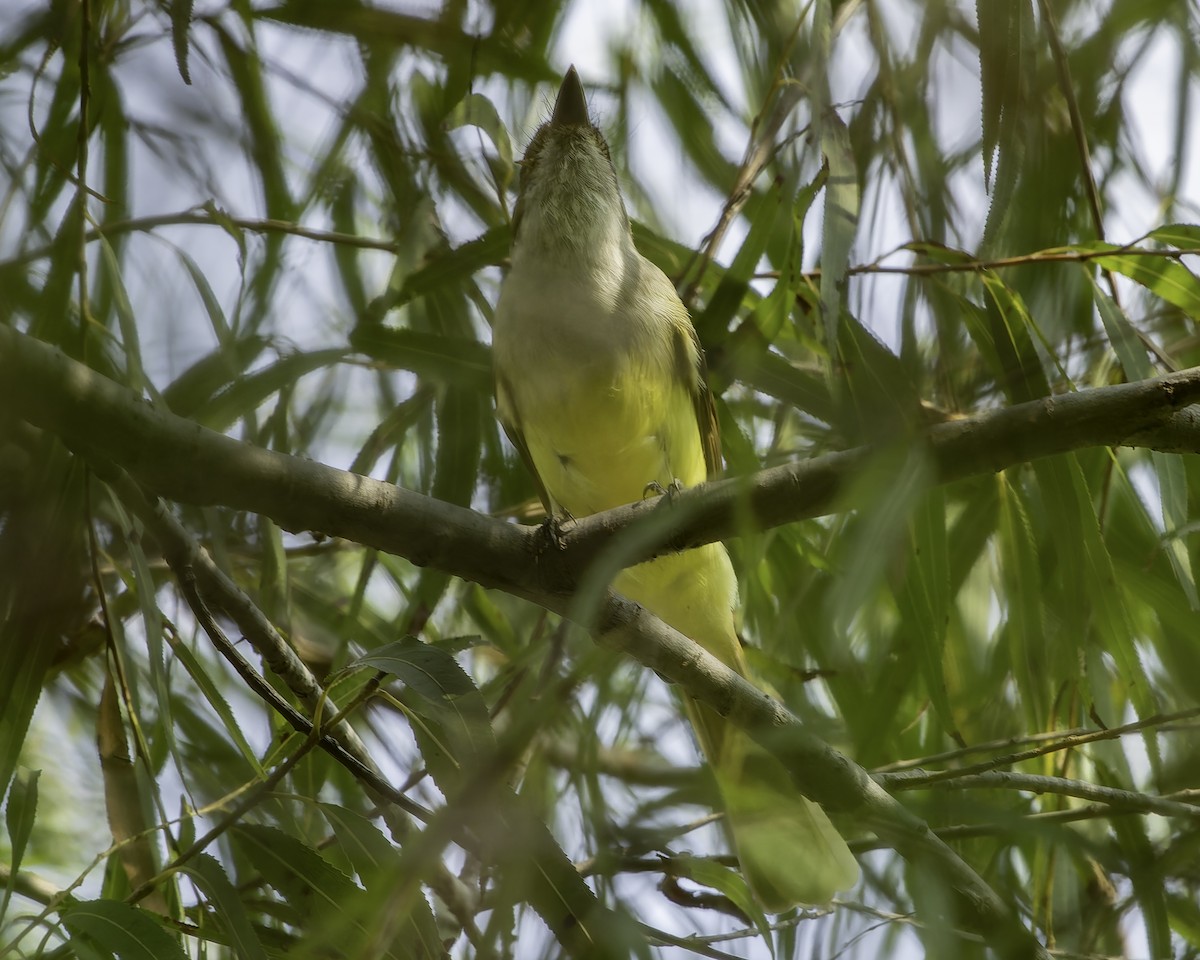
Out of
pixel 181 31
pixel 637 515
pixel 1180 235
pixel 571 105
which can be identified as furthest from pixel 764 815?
pixel 571 105

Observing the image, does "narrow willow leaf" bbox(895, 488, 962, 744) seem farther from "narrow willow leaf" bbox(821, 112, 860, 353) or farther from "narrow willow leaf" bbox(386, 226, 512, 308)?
"narrow willow leaf" bbox(386, 226, 512, 308)

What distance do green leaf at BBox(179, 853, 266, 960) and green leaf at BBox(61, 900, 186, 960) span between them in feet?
0.25

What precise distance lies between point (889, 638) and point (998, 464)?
72 cm

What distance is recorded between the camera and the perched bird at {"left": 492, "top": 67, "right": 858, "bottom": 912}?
2.22 m

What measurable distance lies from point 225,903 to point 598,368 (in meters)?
1.17

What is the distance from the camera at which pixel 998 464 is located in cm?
129

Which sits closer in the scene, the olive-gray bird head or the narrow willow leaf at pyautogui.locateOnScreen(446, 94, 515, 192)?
the narrow willow leaf at pyautogui.locateOnScreen(446, 94, 515, 192)

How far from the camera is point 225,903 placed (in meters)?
1.30

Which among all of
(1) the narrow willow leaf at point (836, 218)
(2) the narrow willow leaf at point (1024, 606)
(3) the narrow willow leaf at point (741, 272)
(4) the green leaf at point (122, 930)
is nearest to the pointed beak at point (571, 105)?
(3) the narrow willow leaf at point (741, 272)

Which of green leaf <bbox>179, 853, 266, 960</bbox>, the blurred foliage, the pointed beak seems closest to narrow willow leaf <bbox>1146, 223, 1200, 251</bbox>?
the blurred foliage

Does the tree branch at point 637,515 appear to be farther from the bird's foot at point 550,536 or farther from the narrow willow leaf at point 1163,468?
the narrow willow leaf at point 1163,468

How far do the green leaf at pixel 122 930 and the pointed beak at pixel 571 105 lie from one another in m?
1.67

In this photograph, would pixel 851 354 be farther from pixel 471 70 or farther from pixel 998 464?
pixel 471 70

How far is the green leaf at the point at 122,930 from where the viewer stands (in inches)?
47.0
